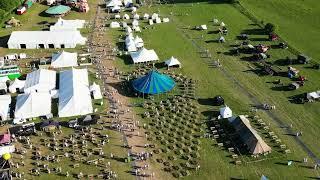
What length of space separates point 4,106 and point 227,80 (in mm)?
30351

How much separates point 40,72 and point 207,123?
24842 millimetres

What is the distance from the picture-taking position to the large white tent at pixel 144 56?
6278cm

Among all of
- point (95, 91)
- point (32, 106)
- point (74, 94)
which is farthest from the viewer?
point (95, 91)

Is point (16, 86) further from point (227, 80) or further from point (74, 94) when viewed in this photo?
point (227, 80)

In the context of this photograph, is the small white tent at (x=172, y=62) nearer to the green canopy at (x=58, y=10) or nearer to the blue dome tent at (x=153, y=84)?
the blue dome tent at (x=153, y=84)

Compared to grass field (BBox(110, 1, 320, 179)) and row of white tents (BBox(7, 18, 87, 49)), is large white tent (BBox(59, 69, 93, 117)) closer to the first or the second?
grass field (BBox(110, 1, 320, 179))

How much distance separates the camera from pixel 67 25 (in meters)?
75.5

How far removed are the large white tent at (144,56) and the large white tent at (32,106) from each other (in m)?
15.8

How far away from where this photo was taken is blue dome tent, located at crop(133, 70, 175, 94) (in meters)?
54.0

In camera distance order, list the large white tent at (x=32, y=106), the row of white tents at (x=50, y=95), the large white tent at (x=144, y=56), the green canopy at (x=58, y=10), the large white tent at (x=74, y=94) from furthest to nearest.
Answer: the green canopy at (x=58, y=10)
the large white tent at (x=144, y=56)
the large white tent at (x=74, y=94)
the row of white tents at (x=50, y=95)
the large white tent at (x=32, y=106)

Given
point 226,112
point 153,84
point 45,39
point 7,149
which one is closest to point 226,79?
point 226,112

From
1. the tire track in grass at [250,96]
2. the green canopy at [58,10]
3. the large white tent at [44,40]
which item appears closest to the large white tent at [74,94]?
the large white tent at [44,40]

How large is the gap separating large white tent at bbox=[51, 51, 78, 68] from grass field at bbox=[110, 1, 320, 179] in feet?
23.8

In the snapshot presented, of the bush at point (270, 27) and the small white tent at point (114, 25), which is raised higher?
the bush at point (270, 27)
